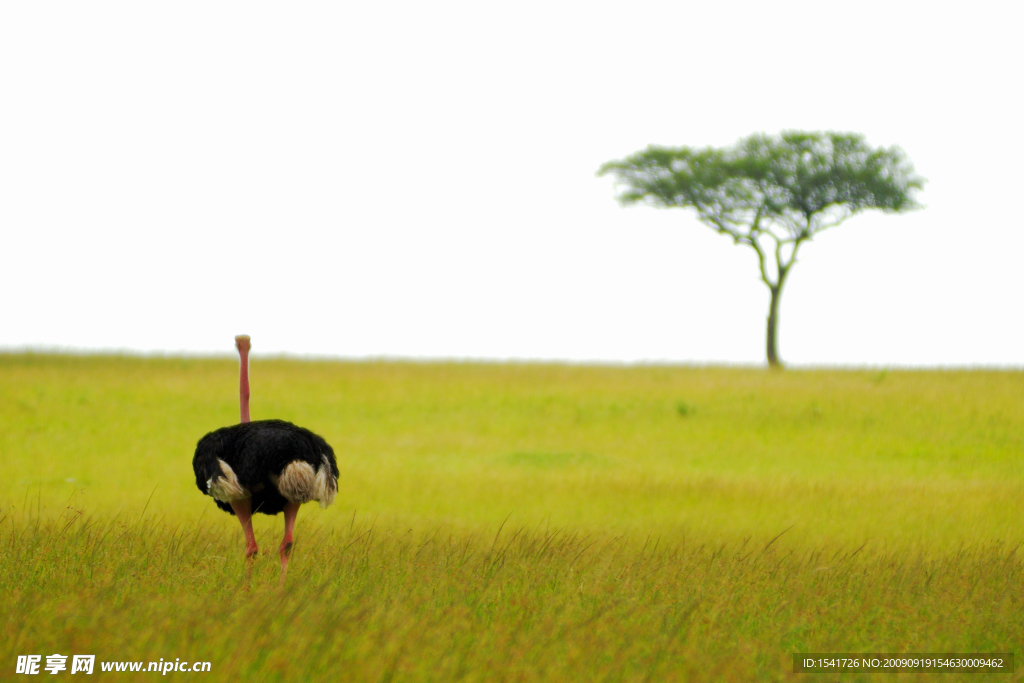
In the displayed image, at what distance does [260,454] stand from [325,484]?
2.02 ft

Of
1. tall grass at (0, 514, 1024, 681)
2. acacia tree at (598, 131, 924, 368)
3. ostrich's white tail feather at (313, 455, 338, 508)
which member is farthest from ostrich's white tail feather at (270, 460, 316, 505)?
acacia tree at (598, 131, 924, 368)

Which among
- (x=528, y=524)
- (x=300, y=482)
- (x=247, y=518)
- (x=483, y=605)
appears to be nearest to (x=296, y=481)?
(x=300, y=482)

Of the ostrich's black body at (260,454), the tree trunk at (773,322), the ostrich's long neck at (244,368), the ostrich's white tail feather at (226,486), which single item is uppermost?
the tree trunk at (773,322)

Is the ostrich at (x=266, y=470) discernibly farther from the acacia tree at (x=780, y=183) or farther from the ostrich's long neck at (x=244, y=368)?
the acacia tree at (x=780, y=183)

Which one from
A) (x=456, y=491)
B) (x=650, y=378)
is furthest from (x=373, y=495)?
(x=650, y=378)

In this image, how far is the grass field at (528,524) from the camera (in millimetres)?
5879

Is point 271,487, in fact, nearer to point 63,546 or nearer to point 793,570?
point 63,546

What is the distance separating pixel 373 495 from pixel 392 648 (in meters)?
8.74

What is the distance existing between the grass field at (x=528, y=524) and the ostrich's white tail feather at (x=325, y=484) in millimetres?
746

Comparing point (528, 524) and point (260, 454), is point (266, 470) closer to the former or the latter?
point (260, 454)

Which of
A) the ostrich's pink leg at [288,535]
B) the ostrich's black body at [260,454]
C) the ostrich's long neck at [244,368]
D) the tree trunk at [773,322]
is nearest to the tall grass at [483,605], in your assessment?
the ostrich's pink leg at [288,535]

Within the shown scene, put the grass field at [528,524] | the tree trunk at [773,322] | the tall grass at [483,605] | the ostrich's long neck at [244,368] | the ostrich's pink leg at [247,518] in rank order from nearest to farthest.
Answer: the tall grass at [483,605] < the grass field at [528,524] < the ostrich's pink leg at [247,518] < the ostrich's long neck at [244,368] < the tree trunk at [773,322]

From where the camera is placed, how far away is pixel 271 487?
7734 mm

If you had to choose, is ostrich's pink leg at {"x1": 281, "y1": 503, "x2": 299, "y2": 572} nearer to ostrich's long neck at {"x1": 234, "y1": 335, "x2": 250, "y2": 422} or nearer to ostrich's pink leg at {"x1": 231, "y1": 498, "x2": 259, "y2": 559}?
ostrich's pink leg at {"x1": 231, "y1": 498, "x2": 259, "y2": 559}
